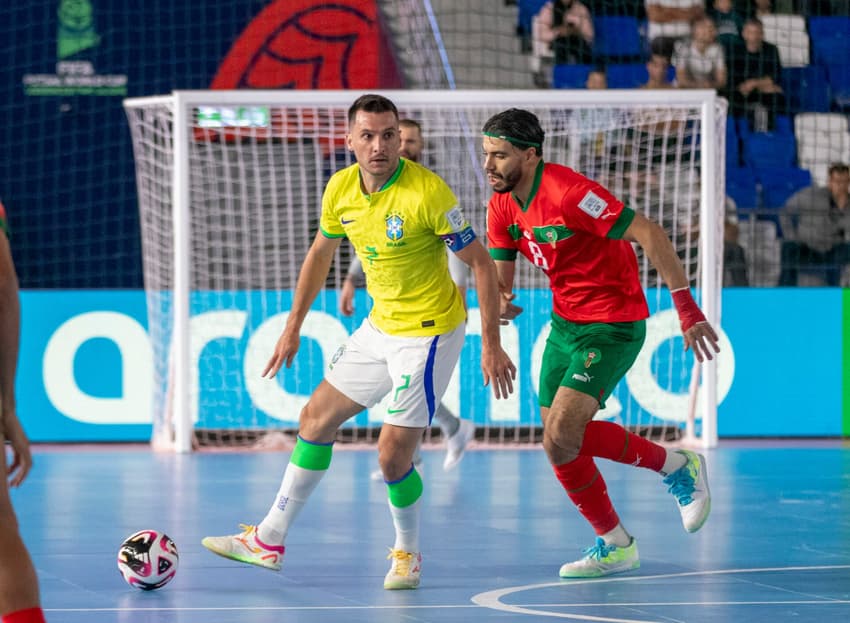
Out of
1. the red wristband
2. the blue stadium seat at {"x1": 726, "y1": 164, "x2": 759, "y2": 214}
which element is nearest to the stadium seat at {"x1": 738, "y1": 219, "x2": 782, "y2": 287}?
the blue stadium seat at {"x1": 726, "y1": 164, "x2": 759, "y2": 214}

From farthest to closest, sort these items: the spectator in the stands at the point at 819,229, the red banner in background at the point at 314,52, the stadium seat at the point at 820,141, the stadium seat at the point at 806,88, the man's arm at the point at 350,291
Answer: the red banner in background at the point at 314,52 → the stadium seat at the point at 806,88 → the stadium seat at the point at 820,141 → the spectator in the stands at the point at 819,229 → the man's arm at the point at 350,291

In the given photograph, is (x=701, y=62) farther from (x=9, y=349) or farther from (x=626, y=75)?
(x=9, y=349)

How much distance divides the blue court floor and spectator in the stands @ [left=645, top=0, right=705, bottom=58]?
5612 mm

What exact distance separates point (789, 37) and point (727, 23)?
0.77 metres

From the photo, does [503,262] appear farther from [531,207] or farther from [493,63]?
[493,63]

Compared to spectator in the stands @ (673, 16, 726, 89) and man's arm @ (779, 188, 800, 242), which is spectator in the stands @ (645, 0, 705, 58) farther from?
man's arm @ (779, 188, 800, 242)

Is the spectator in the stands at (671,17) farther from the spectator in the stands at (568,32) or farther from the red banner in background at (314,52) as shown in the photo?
the red banner in background at (314,52)

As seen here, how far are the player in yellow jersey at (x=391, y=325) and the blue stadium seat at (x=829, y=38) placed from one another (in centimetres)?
982

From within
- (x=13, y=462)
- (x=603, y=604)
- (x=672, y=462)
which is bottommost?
(x=603, y=604)

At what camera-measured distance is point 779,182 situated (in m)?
13.5

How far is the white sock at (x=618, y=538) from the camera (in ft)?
18.8

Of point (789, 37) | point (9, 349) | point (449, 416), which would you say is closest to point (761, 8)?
point (789, 37)

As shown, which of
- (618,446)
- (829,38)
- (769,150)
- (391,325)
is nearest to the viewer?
(391,325)

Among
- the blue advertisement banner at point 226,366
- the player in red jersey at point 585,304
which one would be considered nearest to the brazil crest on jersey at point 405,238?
the player in red jersey at point 585,304
